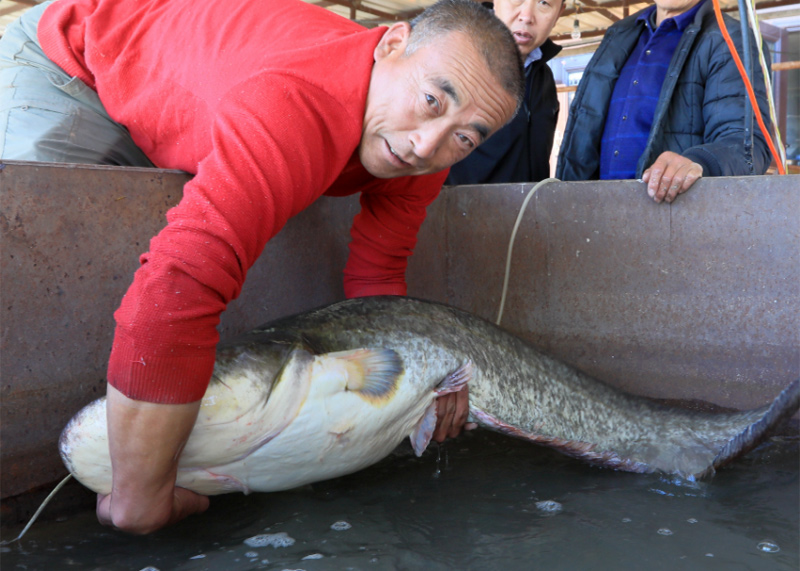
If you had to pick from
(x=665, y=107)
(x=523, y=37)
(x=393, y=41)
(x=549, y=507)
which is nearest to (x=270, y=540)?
(x=549, y=507)

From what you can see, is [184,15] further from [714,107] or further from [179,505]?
[714,107]

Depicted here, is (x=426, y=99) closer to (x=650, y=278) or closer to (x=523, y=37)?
(x=650, y=278)

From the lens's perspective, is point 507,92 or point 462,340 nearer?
point 507,92

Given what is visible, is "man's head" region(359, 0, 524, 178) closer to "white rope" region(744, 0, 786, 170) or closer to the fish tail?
"white rope" region(744, 0, 786, 170)

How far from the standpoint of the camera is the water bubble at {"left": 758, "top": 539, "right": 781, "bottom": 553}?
1570 mm

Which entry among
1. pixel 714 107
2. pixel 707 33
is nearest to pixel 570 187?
pixel 714 107

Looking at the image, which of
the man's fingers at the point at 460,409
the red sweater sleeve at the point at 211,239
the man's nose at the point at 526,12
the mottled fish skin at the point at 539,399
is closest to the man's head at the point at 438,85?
the red sweater sleeve at the point at 211,239

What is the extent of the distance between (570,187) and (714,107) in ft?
2.33

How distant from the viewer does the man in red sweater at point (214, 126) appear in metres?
1.30

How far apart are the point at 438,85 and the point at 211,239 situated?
67 cm

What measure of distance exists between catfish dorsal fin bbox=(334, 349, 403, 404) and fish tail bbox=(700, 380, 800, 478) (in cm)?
91

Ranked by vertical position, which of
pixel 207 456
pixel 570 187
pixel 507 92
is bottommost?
pixel 207 456

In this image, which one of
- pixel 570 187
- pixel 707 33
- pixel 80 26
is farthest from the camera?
pixel 707 33

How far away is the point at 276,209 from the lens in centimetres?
143
